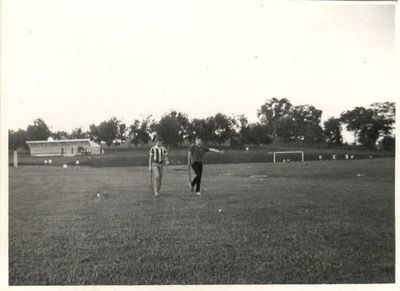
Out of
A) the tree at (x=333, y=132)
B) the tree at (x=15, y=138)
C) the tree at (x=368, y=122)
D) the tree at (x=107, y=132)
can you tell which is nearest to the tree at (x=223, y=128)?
the tree at (x=333, y=132)

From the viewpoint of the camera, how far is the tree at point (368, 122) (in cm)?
806

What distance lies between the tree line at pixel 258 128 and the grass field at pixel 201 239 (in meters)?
1.11

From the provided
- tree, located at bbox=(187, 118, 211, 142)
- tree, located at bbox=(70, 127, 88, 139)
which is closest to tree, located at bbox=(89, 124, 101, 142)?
tree, located at bbox=(70, 127, 88, 139)

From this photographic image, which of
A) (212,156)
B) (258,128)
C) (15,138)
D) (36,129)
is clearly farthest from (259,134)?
(212,156)

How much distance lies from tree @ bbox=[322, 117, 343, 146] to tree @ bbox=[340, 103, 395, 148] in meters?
0.51

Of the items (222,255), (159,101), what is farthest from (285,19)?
(222,255)

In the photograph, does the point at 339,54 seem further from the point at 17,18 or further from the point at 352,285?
the point at 17,18

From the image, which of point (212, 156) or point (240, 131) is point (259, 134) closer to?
point (240, 131)

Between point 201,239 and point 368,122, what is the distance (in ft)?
16.3

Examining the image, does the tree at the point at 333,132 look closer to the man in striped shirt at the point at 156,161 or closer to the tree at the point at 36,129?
the man in striped shirt at the point at 156,161

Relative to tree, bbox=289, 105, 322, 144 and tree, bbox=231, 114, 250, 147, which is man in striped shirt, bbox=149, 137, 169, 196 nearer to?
tree, bbox=231, 114, 250, 147

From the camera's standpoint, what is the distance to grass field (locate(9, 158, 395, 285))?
4973 millimetres

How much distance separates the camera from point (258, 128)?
15.2 metres

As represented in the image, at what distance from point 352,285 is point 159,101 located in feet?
16.5
